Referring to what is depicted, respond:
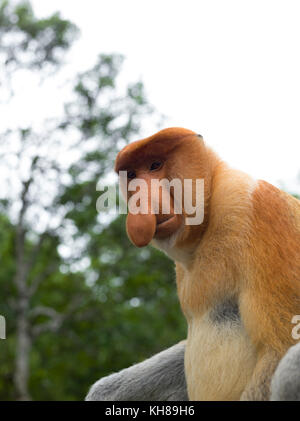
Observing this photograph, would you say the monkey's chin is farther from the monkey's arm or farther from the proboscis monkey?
the monkey's arm

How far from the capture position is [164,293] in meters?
11.7

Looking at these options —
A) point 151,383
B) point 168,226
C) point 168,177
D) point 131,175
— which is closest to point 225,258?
point 168,226

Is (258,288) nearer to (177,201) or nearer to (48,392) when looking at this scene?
(177,201)

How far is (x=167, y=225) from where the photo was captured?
2184mm

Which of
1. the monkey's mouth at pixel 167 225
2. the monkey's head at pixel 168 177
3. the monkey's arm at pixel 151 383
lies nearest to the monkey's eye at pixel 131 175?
the monkey's head at pixel 168 177

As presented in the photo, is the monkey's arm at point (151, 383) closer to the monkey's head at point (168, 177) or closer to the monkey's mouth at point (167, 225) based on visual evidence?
the monkey's head at point (168, 177)

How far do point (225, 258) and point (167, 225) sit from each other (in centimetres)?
29

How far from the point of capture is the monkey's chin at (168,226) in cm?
218

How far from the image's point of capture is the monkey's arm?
2.80 m

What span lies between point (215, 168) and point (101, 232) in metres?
8.99

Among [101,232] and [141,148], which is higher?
[141,148]

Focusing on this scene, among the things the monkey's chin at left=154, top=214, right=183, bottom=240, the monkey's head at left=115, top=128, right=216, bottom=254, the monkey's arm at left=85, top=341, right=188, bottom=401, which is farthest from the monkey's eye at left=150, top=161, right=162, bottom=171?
the monkey's arm at left=85, top=341, right=188, bottom=401

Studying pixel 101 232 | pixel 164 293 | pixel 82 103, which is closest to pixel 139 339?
pixel 164 293

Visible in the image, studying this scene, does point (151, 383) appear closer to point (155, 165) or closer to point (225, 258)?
point (225, 258)
